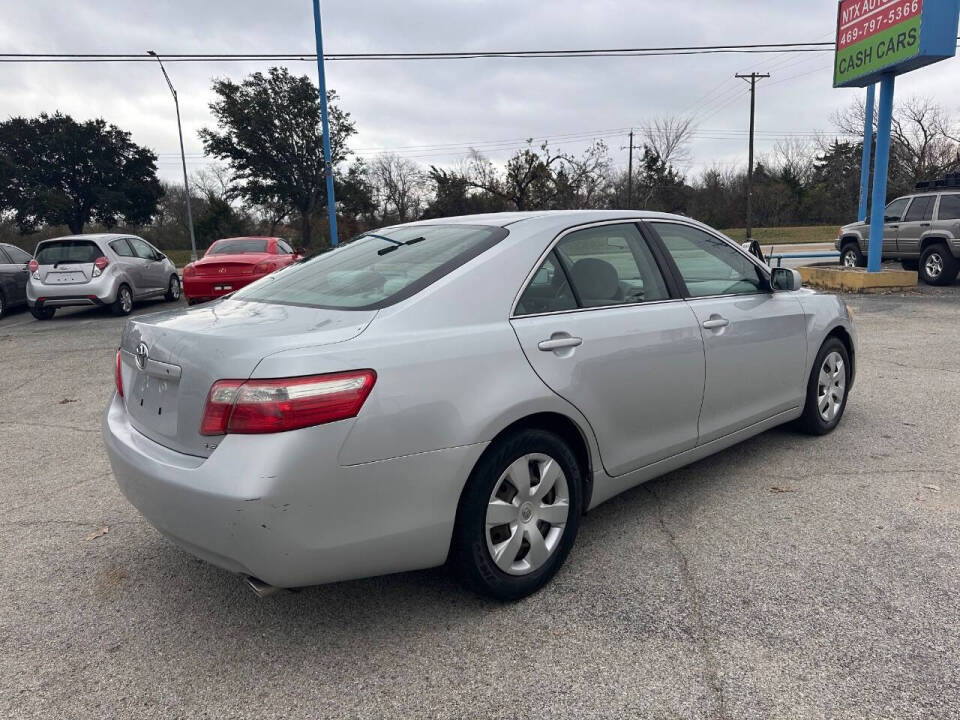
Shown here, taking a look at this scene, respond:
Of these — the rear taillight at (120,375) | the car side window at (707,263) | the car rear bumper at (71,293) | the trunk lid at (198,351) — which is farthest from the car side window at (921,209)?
the car rear bumper at (71,293)

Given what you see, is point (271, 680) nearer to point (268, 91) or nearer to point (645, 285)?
point (645, 285)

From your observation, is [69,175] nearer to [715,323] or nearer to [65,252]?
[65,252]

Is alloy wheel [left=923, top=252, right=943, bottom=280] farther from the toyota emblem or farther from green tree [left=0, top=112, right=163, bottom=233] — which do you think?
green tree [left=0, top=112, right=163, bottom=233]

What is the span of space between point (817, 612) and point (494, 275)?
1.81 metres

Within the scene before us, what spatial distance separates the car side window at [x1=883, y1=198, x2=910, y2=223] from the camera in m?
14.8

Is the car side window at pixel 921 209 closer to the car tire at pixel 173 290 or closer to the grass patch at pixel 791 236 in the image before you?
the car tire at pixel 173 290

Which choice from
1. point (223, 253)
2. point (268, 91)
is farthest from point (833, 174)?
point (223, 253)

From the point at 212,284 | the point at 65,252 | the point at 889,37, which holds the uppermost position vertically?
the point at 889,37

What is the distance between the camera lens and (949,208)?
1357 centimetres

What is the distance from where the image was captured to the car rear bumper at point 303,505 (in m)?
2.21

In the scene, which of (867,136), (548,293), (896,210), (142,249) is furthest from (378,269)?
(867,136)

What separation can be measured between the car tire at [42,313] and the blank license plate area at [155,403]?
467 inches

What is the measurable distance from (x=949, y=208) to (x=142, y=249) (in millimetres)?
16059

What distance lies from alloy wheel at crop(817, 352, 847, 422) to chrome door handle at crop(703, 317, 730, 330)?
1330 mm
